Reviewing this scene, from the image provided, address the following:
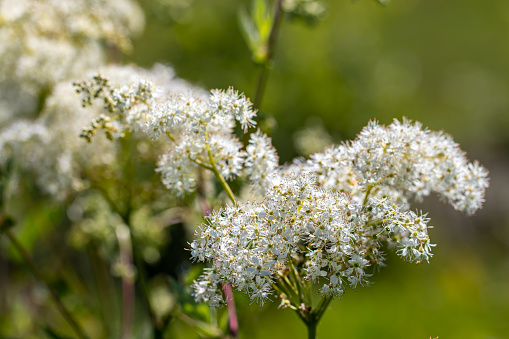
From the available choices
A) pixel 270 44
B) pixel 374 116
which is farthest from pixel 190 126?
pixel 374 116

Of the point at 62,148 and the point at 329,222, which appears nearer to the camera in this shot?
the point at 329,222

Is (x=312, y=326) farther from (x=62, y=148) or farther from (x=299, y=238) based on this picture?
(x=62, y=148)

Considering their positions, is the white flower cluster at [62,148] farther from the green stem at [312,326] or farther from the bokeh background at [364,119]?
the green stem at [312,326]

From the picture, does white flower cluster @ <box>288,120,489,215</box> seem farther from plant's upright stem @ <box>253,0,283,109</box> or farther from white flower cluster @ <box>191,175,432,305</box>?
plant's upright stem @ <box>253,0,283,109</box>

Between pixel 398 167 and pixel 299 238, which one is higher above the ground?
pixel 398 167

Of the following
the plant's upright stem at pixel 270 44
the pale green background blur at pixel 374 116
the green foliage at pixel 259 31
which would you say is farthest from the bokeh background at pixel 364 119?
the green foliage at pixel 259 31

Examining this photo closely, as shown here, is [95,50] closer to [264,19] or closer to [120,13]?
[120,13]

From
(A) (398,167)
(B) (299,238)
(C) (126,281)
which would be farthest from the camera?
(C) (126,281)
